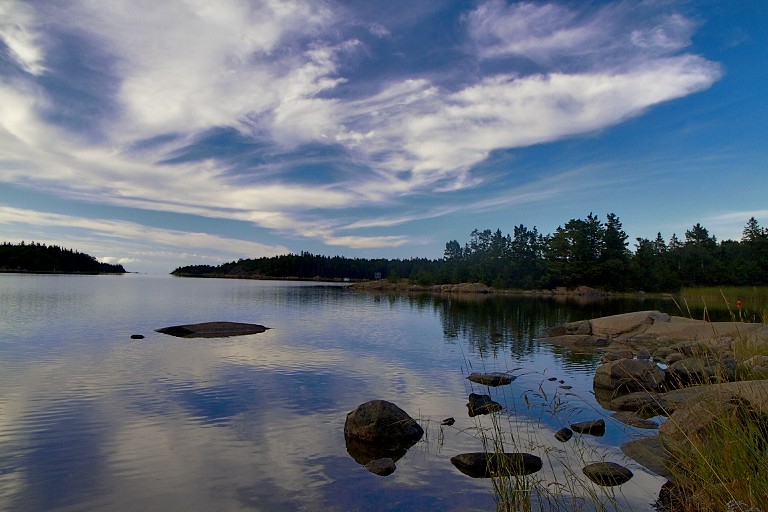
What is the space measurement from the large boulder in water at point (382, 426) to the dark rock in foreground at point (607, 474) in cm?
476

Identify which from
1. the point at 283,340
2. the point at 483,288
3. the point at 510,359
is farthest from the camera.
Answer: the point at 483,288

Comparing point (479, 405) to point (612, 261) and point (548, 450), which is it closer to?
point (548, 450)

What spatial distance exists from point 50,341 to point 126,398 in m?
16.6

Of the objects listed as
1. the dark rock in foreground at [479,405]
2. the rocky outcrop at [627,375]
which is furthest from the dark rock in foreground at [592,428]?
the rocky outcrop at [627,375]

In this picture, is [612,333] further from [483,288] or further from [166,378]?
[483,288]

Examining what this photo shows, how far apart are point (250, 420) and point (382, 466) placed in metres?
5.71

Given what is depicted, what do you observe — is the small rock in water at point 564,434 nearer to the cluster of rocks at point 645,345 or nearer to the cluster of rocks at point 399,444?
the cluster of rocks at point 399,444

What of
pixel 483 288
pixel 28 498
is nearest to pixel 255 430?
pixel 28 498

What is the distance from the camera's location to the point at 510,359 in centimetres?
2742

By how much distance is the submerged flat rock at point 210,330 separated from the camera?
34.7m

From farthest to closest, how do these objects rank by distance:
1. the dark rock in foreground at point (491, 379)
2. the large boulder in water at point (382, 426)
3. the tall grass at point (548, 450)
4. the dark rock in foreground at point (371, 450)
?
the dark rock in foreground at point (491, 379)
the large boulder in water at point (382, 426)
the dark rock in foreground at point (371, 450)
the tall grass at point (548, 450)

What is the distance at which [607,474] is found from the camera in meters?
10.6

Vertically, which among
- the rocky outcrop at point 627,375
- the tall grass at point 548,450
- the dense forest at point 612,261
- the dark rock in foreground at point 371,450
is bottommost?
the dark rock in foreground at point 371,450

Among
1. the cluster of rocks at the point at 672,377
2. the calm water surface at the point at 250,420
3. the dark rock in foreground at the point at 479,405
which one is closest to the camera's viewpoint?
the cluster of rocks at the point at 672,377
